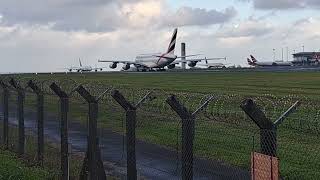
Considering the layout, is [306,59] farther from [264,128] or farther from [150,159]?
[264,128]

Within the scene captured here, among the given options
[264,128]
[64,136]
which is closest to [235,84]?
[64,136]

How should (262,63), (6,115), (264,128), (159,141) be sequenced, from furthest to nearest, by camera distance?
(262,63) < (159,141) < (6,115) < (264,128)

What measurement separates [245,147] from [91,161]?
20.9 feet

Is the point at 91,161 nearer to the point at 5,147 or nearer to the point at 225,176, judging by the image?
the point at 225,176

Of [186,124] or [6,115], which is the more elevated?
[186,124]

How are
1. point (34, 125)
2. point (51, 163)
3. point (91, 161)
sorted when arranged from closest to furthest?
point (91, 161) → point (51, 163) → point (34, 125)

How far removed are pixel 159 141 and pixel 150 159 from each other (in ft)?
10.0

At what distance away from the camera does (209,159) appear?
1392 centimetres

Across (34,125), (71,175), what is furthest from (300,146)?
(34,125)

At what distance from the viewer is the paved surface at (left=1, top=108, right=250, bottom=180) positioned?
39.9 ft

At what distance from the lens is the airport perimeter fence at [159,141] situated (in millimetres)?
9516

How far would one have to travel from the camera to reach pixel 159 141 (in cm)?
1730

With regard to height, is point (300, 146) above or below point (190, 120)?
below

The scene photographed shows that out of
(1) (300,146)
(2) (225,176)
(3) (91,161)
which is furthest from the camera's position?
(1) (300,146)
